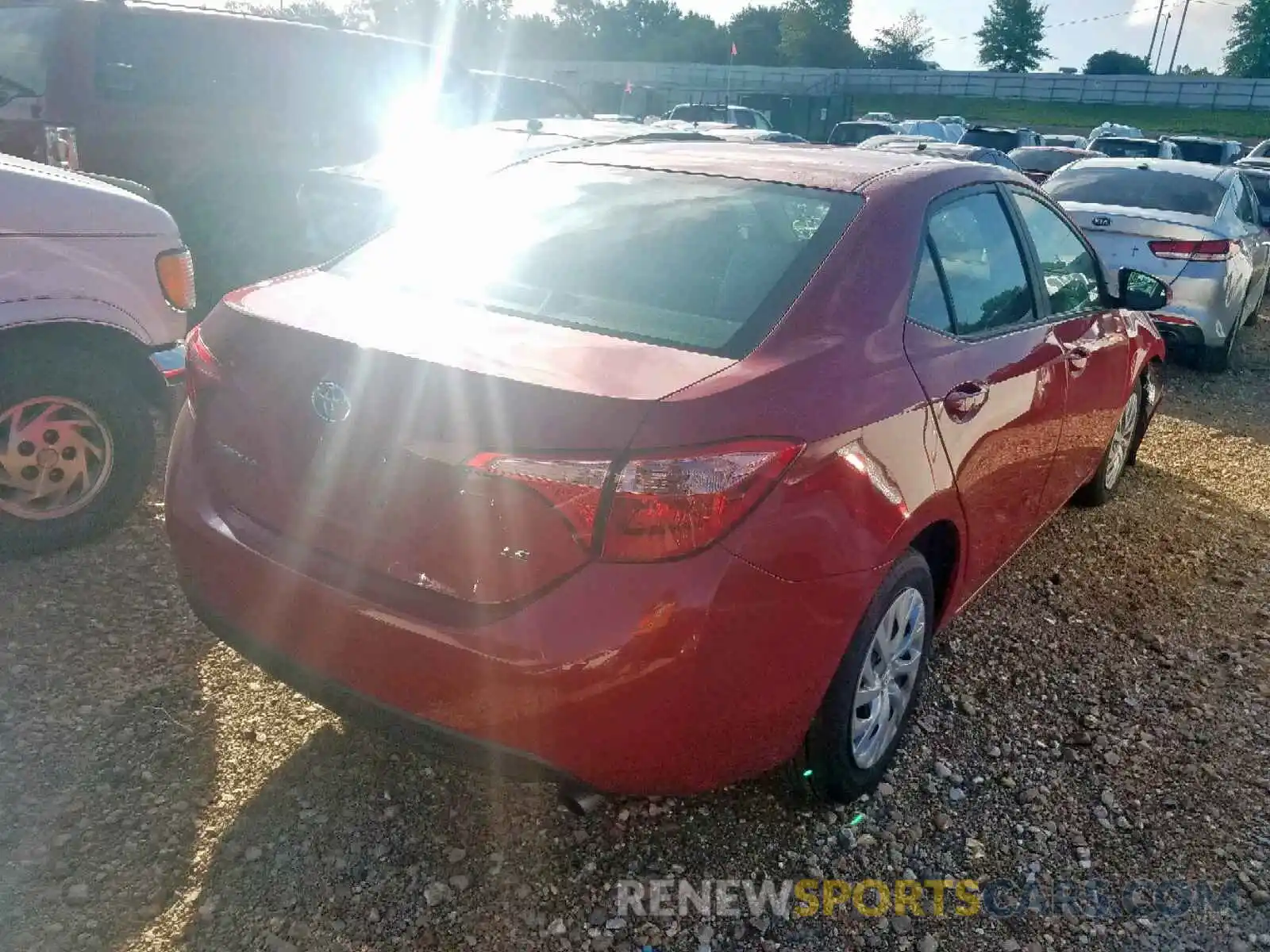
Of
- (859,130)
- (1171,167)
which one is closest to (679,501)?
(1171,167)

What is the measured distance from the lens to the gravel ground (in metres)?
2.39

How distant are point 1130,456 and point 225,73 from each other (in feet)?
19.1

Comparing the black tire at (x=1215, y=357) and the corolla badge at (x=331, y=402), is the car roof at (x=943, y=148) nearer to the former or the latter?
the black tire at (x=1215, y=357)

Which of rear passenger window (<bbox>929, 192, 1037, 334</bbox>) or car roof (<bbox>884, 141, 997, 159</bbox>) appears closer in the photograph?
rear passenger window (<bbox>929, 192, 1037, 334</bbox>)

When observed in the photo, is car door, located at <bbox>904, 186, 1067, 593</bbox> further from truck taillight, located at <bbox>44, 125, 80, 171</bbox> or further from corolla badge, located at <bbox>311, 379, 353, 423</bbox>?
truck taillight, located at <bbox>44, 125, 80, 171</bbox>

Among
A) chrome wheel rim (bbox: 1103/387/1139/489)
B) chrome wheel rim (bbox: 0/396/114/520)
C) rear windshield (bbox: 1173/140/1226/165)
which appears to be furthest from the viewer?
rear windshield (bbox: 1173/140/1226/165)

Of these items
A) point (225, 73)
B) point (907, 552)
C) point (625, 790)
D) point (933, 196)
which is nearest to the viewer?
point (625, 790)

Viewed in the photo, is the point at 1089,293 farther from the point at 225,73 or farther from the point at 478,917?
the point at 225,73

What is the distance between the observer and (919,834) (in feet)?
9.09

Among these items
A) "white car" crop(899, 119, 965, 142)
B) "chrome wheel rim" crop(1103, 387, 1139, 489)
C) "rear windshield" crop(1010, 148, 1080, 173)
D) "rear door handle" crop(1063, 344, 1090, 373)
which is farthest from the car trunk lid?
"white car" crop(899, 119, 965, 142)

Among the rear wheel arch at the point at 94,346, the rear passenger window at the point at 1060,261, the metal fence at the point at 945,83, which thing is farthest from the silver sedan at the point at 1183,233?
the metal fence at the point at 945,83

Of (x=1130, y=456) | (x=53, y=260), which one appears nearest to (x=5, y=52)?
(x=53, y=260)

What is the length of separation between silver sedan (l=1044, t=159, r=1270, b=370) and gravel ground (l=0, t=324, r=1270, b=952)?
4405 millimetres

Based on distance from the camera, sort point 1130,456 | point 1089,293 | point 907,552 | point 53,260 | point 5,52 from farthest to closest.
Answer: point 5,52
point 1130,456
point 1089,293
point 53,260
point 907,552
